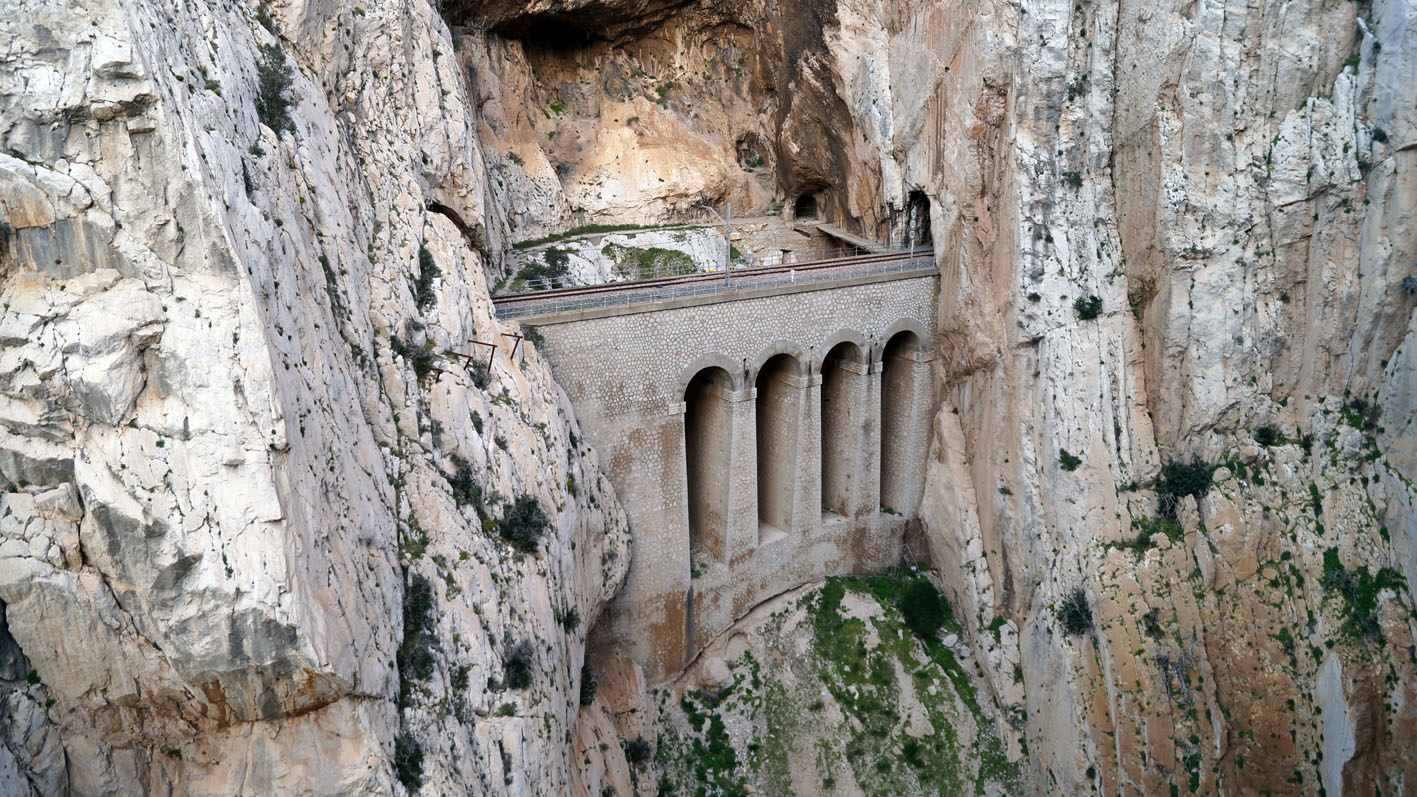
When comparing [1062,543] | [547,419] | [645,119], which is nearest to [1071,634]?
[1062,543]

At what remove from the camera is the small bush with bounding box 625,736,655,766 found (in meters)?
29.3

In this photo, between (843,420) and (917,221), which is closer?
(843,420)

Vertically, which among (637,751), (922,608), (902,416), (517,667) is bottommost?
→ (637,751)

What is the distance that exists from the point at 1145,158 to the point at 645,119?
63.7 feet

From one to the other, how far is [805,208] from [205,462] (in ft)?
98.6

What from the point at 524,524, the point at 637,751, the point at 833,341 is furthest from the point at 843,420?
the point at 524,524

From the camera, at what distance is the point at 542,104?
38.9m

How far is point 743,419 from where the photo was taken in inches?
1228

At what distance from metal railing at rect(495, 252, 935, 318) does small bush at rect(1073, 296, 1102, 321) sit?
5.45 meters

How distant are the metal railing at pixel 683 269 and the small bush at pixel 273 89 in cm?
811

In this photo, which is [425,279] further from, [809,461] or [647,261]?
[809,461]

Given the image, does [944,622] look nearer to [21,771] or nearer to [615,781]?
[615,781]

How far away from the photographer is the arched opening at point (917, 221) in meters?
34.8

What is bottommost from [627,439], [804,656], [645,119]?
[804,656]
